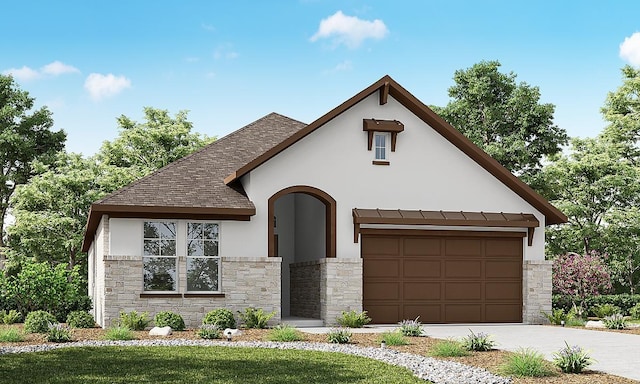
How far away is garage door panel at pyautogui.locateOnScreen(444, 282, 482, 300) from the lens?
2423 centimetres

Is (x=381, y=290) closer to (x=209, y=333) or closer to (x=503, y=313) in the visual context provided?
(x=503, y=313)

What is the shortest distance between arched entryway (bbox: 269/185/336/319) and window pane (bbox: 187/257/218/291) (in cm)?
164

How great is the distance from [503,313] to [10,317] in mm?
14812

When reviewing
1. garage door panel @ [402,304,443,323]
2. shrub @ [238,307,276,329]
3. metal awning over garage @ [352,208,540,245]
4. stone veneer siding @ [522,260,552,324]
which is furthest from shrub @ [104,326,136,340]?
stone veneer siding @ [522,260,552,324]

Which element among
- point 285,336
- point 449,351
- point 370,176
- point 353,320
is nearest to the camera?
point 449,351

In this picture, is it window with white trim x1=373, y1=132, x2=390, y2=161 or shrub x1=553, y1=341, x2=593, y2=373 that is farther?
window with white trim x1=373, y1=132, x2=390, y2=161

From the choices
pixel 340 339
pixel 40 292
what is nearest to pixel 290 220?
pixel 40 292

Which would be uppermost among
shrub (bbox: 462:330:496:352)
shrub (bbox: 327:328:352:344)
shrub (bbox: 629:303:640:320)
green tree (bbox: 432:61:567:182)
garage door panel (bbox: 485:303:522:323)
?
green tree (bbox: 432:61:567:182)

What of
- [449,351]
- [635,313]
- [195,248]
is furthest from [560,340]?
[635,313]

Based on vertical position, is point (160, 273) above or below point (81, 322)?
above

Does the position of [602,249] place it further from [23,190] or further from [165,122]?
[23,190]

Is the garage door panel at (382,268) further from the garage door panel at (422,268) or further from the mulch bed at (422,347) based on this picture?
the mulch bed at (422,347)

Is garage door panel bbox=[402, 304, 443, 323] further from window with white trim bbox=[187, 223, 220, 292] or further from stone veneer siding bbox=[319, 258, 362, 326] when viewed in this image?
window with white trim bbox=[187, 223, 220, 292]

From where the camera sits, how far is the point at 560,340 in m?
18.9
